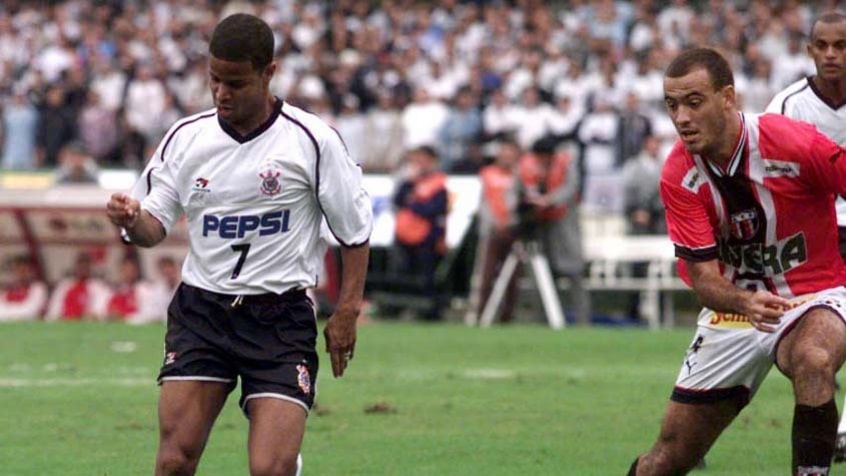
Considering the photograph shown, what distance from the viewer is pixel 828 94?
414 inches

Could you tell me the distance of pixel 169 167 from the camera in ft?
25.5

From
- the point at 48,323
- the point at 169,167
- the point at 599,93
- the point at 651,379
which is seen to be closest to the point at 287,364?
Answer: the point at 169,167

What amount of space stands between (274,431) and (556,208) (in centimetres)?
1588

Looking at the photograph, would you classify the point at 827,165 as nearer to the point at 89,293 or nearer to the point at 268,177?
the point at 268,177

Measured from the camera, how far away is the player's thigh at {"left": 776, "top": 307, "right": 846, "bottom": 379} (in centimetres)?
795

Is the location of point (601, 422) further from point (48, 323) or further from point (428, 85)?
point (428, 85)

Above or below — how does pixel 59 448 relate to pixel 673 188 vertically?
below

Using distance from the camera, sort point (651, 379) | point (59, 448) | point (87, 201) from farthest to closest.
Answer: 1. point (87, 201)
2. point (651, 379)
3. point (59, 448)

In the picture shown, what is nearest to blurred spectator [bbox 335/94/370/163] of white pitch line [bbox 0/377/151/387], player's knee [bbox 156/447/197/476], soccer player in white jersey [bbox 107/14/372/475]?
white pitch line [bbox 0/377/151/387]

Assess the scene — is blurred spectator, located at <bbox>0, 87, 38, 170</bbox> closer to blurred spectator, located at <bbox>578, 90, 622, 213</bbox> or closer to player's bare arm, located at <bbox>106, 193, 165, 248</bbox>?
blurred spectator, located at <bbox>578, 90, 622, 213</bbox>

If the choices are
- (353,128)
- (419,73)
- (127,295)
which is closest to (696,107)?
(127,295)

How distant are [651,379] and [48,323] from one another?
9138 millimetres

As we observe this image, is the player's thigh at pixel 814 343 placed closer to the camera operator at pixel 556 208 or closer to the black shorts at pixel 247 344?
the black shorts at pixel 247 344

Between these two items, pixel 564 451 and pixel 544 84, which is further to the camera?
pixel 544 84
